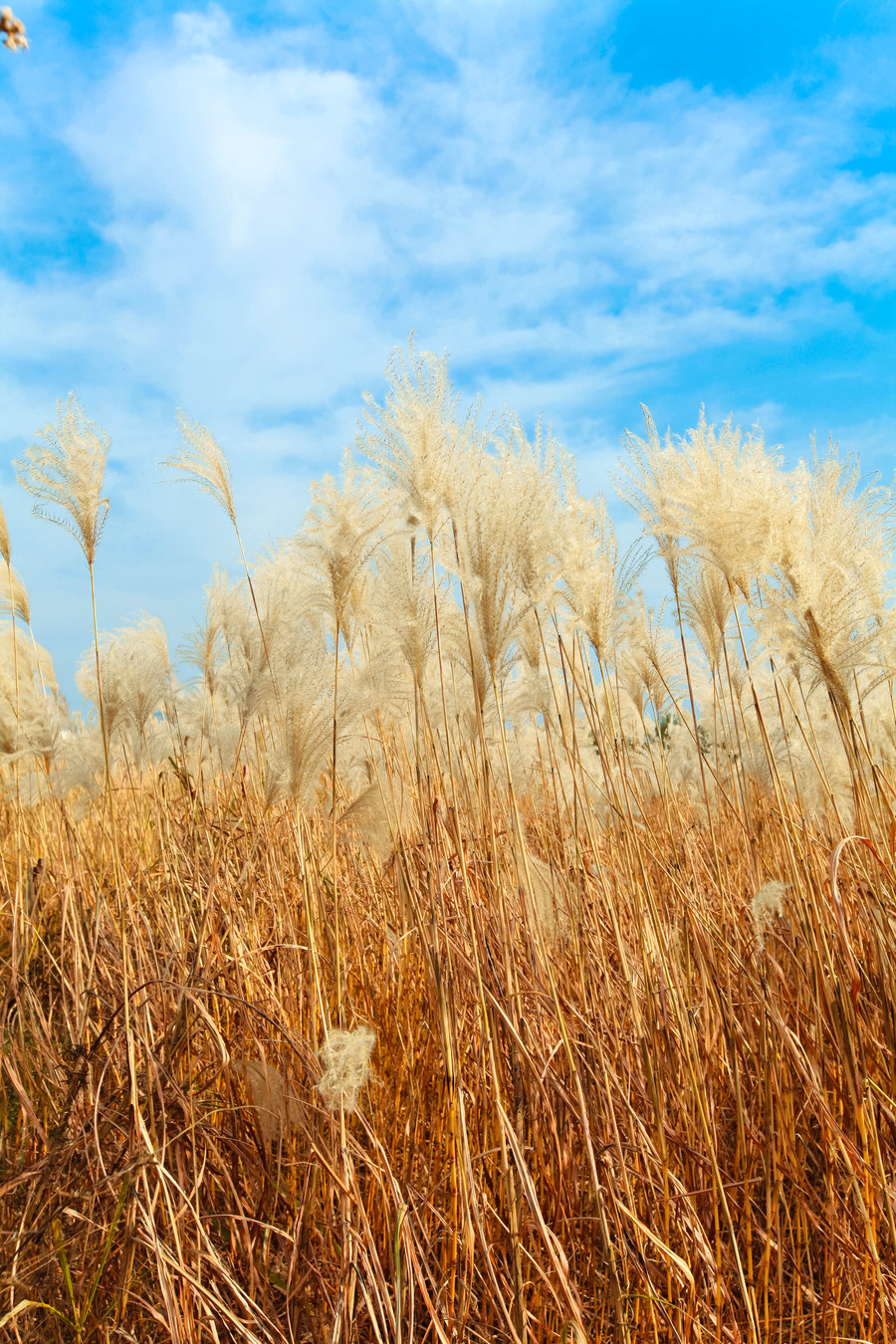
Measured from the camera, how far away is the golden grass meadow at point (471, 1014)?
131cm

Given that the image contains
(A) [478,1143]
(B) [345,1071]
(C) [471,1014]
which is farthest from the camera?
(C) [471,1014]

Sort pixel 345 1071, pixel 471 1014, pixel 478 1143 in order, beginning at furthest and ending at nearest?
pixel 471 1014
pixel 478 1143
pixel 345 1071

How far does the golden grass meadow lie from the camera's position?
1.31m

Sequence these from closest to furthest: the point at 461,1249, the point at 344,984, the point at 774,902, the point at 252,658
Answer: the point at 461,1249
the point at 774,902
the point at 344,984
the point at 252,658

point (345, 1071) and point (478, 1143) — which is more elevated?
point (345, 1071)

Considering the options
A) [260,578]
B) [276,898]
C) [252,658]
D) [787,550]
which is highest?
[260,578]

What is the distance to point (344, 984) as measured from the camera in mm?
1928

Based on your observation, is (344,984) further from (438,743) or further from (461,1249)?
(438,743)

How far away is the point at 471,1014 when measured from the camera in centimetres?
188

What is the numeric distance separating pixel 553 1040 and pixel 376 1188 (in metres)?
0.51

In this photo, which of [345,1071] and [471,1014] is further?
[471,1014]

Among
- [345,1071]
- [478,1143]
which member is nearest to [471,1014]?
[478,1143]

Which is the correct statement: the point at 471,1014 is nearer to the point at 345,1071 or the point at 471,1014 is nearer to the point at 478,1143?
the point at 478,1143

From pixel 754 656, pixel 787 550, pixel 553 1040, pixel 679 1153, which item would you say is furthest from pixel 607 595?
pixel 679 1153
